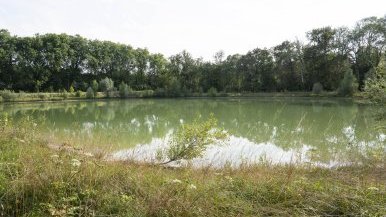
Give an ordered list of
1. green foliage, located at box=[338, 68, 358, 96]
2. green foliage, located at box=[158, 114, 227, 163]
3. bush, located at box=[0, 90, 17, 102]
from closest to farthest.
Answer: green foliage, located at box=[158, 114, 227, 163], green foliage, located at box=[338, 68, 358, 96], bush, located at box=[0, 90, 17, 102]

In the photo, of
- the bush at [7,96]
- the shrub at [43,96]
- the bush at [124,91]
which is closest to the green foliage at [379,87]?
the bush at [7,96]

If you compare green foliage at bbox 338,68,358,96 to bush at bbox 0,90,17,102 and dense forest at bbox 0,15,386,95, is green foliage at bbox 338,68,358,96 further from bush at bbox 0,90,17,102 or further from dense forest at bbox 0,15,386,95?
bush at bbox 0,90,17,102

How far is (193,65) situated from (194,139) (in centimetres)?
5800

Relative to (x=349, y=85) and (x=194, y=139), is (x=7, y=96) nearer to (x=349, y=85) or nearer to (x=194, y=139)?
(x=349, y=85)

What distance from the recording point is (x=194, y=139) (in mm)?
7188

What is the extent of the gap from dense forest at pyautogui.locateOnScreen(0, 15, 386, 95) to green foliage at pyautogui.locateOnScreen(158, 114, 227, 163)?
128 ft

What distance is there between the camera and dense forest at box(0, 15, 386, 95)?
166 feet

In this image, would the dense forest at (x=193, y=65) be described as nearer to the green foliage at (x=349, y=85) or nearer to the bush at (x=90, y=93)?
the green foliage at (x=349, y=85)

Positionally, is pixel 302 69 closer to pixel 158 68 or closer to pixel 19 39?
pixel 158 68

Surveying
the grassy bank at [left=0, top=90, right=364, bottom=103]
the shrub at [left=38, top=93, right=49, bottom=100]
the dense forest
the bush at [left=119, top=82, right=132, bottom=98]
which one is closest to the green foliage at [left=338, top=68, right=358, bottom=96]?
the dense forest

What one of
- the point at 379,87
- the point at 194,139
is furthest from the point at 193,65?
the point at 194,139

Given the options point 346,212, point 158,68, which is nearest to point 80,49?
point 158,68

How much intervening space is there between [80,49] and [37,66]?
10.2 meters

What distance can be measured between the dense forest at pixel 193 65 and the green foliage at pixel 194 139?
3915 cm
